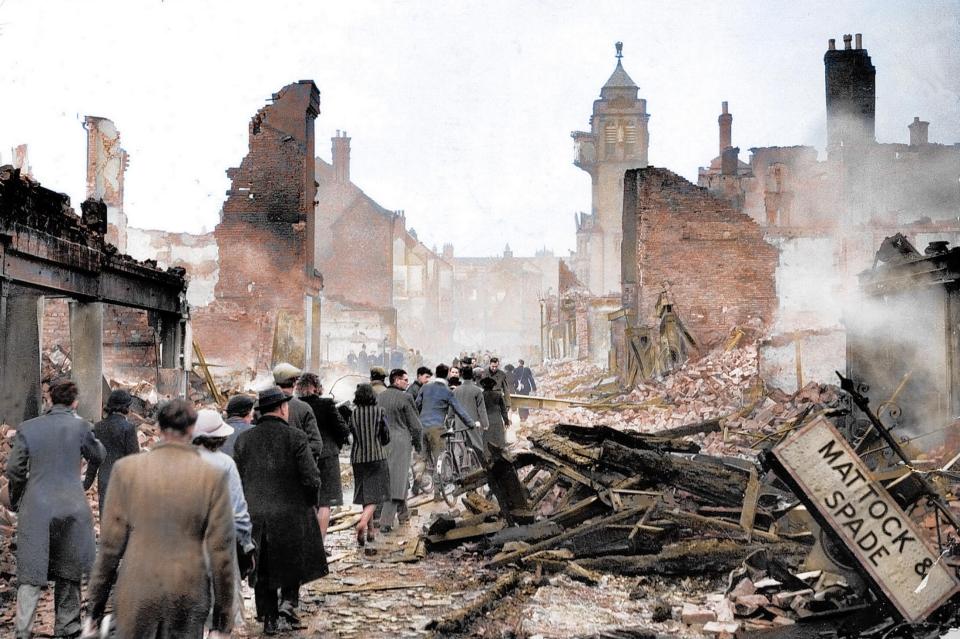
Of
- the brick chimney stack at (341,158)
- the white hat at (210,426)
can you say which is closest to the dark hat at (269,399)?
the white hat at (210,426)

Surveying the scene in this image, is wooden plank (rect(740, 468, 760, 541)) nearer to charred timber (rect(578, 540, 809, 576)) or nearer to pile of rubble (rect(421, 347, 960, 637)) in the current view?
pile of rubble (rect(421, 347, 960, 637))

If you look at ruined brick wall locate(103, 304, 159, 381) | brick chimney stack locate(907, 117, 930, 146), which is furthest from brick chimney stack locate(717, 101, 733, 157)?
ruined brick wall locate(103, 304, 159, 381)

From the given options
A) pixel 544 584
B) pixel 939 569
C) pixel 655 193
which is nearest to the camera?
pixel 939 569

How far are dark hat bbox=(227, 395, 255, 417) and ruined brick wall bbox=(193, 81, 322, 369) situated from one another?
22134mm

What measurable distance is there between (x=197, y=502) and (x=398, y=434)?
260 inches

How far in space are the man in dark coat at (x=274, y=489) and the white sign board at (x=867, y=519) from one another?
3.14 metres

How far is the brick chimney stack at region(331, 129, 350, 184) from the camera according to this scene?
58.3m

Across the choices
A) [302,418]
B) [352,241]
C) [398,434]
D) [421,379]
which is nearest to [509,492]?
[398,434]

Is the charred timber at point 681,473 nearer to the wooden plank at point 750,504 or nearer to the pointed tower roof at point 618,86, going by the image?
the wooden plank at point 750,504

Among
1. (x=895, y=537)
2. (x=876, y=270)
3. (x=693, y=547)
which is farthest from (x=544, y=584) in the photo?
(x=876, y=270)

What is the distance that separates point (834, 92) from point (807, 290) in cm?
981

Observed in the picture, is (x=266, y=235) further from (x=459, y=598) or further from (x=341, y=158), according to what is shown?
(x=341, y=158)

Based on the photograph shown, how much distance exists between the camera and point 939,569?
201 inches

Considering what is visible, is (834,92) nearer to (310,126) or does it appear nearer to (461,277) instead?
(310,126)
